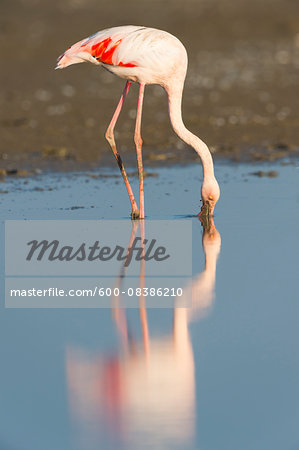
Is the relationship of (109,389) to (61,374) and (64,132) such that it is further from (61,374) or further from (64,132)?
(64,132)

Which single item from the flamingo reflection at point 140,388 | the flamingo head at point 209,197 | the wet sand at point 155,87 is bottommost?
the flamingo reflection at point 140,388

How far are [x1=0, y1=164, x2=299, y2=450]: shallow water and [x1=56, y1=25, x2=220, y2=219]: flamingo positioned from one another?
100cm

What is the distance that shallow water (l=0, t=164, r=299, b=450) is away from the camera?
4.36m

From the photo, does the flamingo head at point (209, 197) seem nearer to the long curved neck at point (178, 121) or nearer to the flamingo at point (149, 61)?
the flamingo at point (149, 61)

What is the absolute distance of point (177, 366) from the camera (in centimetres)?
513

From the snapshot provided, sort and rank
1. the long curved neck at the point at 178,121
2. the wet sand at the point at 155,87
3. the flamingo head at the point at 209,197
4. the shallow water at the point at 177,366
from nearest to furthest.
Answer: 1. the shallow water at the point at 177,366
2. the flamingo head at the point at 209,197
3. the long curved neck at the point at 178,121
4. the wet sand at the point at 155,87

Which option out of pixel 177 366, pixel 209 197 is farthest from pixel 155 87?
pixel 177 366

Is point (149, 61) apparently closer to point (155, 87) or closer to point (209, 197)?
point (209, 197)

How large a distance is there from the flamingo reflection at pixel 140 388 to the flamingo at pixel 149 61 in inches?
116

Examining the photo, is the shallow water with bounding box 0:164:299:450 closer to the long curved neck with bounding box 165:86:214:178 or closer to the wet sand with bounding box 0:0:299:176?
the long curved neck with bounding box 165:86:214:178

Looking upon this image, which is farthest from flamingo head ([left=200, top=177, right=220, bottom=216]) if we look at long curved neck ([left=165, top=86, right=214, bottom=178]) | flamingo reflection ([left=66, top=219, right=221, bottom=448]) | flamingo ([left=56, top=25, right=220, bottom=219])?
flamingo reflection ([left=66, top=219, right=221, bottom=448])

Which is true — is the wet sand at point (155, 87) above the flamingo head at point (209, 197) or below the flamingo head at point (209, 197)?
above

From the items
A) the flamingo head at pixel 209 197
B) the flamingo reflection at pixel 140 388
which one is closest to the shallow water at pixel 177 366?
the flamingo reflection at pixel 140 388

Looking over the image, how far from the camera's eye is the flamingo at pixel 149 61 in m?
8.80
